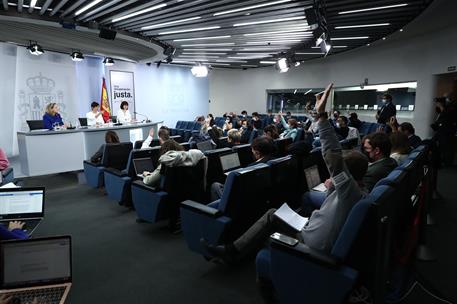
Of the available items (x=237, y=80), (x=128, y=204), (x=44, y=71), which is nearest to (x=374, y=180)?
(x=128, y=204)

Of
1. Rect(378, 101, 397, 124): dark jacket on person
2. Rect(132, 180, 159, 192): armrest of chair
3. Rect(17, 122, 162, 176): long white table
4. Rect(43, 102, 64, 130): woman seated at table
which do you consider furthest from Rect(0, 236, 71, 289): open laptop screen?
Rect(378, 101, 397, 124): dark jacket on person

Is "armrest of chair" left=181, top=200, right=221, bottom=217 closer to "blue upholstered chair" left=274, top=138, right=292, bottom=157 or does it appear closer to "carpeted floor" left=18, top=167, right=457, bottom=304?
"carpeted floor" left=18, top=167, right=457, bottom=304

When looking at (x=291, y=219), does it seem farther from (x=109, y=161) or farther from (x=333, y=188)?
(x=109, y=161)

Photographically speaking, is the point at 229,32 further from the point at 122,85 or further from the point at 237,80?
the point at 237,80

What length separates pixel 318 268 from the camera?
1796mm

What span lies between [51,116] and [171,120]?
743 cm

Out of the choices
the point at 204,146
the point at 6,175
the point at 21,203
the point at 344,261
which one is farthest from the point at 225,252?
the point at 204,146

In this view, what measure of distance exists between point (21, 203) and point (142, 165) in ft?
5.97

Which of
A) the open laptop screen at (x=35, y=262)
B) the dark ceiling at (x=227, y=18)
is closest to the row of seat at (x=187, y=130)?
the dark ceiling at (x=227, y=18)

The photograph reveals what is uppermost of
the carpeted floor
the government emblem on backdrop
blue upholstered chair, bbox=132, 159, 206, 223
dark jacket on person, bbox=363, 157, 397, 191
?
the government emblem on backdrop

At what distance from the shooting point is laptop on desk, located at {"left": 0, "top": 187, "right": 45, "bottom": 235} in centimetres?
249

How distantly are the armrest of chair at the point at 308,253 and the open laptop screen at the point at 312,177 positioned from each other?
5.83ft

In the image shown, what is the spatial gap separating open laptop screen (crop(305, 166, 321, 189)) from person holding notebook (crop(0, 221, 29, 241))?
2891mm

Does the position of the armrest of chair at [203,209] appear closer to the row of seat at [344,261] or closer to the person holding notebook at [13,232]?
the row of seat at [344,261]
